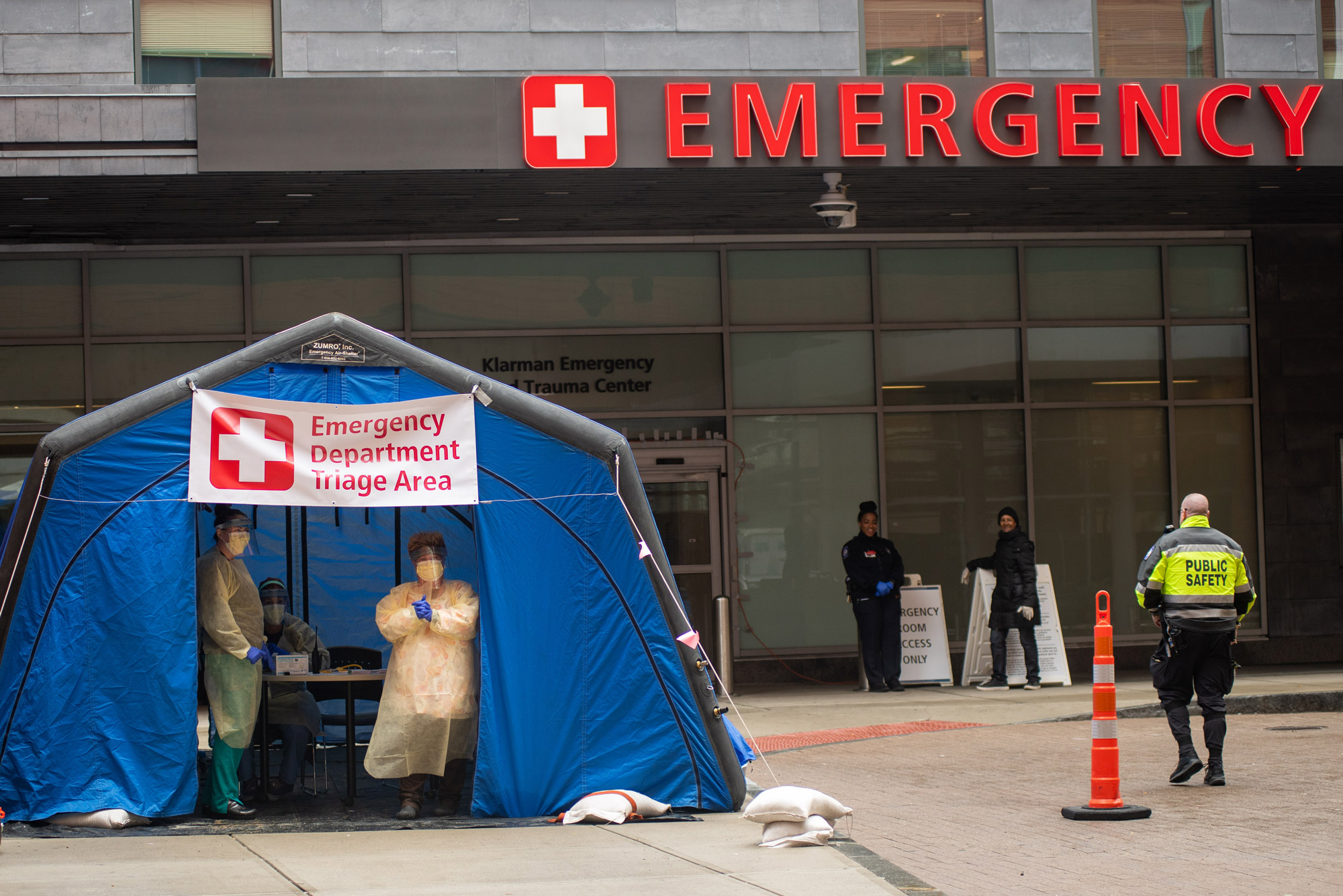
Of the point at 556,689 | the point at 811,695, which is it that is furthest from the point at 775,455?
the point at 556,689

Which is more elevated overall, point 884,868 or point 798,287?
point 798,287

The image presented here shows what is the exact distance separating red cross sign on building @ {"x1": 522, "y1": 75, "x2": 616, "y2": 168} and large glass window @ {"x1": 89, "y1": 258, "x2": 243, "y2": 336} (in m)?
4.46

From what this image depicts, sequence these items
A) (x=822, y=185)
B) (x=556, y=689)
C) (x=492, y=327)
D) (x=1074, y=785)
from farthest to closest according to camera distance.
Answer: (x=492, y=327), (x=822, y=185), (x=1074, y=785), (x=556, y=689)

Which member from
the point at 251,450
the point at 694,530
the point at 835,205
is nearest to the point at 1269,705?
the point at 694,530

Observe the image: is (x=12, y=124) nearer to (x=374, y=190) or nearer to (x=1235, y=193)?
(x=374, y=190)

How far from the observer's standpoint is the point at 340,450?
28.4ft

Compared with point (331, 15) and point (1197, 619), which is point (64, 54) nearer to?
point (331, 15)

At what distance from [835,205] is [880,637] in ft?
14.4

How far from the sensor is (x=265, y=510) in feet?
35.0

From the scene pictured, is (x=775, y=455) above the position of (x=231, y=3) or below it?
below

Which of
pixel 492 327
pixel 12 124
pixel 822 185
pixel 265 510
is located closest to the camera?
pixel 265 510

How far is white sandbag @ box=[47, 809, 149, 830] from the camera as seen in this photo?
8258mm

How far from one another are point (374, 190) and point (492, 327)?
274 cm

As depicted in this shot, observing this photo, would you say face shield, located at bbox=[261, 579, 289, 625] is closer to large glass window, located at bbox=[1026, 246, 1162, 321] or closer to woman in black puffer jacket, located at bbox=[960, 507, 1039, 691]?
woman in black puffer jacket, located at bbox=[960, 507, 1039, 691]
